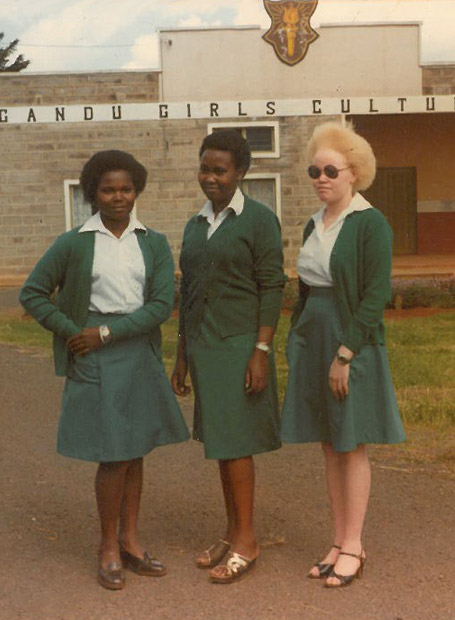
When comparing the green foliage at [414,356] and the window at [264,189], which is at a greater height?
the window at [264,189]

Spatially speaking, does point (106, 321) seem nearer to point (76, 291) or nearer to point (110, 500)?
point (76, 291)

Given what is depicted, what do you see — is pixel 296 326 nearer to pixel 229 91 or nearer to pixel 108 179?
pixel 108 179

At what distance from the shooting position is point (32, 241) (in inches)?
926

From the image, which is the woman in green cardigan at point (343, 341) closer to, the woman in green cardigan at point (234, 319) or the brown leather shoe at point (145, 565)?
the woman in green cardigan at point (234, 319)

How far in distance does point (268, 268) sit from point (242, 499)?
38.2 inches

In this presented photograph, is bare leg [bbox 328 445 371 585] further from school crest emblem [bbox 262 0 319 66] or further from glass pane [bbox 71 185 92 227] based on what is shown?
school crest emblem [bbox 262 0 319 66]

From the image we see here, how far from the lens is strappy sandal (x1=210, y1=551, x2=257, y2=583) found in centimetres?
430

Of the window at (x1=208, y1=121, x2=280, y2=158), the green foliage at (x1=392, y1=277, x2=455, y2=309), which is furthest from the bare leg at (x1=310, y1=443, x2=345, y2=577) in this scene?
the window at (x1=208, y1=121, x2=280, y2=158)

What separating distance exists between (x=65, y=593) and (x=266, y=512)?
1397 mm

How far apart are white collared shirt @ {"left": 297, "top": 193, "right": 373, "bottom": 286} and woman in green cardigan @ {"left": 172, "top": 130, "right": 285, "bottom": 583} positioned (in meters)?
0.12

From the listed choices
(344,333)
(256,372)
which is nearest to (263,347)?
(256,372)

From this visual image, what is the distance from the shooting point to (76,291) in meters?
4.32

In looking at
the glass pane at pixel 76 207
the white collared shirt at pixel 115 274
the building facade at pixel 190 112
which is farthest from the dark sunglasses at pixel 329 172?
the glass pane at pixel 76 207

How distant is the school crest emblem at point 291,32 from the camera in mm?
23219
